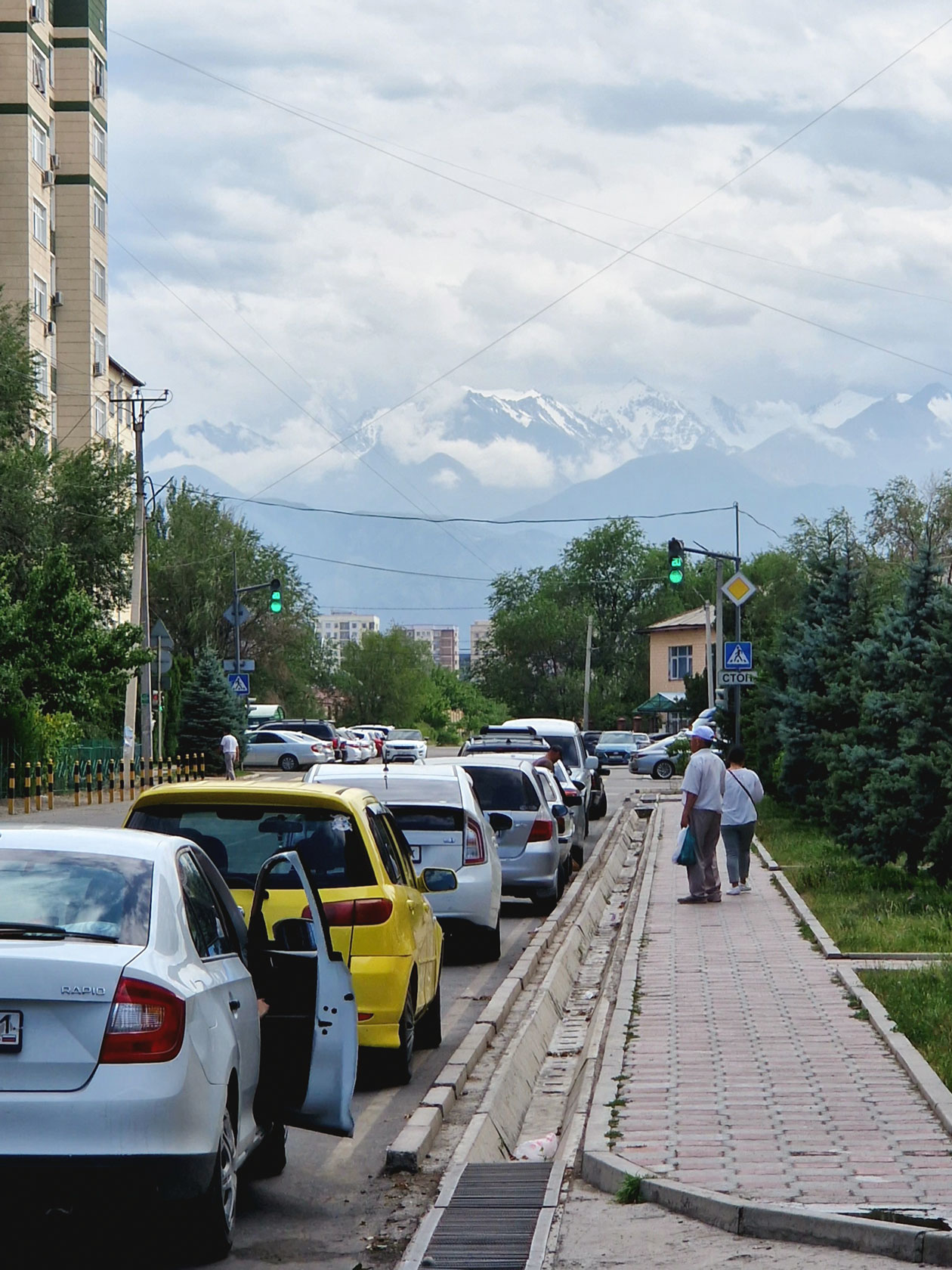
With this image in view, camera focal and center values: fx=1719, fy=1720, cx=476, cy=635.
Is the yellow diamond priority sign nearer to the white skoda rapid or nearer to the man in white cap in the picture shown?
the man in white cap

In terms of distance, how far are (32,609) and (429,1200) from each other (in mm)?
35094

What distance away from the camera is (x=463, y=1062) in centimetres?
951

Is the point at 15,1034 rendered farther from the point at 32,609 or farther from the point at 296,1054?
the point at 32,609

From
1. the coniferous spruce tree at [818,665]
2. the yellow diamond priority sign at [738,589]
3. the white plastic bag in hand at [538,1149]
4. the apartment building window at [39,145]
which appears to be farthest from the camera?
the apartment building window at [39,145]

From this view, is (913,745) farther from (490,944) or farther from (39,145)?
(39,145)

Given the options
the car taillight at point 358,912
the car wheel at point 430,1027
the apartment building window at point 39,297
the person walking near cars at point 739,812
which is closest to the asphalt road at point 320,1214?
the car wheel at point 430,1027

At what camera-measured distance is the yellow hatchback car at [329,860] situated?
28.6ft

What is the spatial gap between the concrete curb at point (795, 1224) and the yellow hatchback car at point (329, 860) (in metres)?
2.68

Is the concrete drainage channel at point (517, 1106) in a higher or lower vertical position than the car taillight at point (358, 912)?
lower

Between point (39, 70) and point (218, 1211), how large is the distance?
191 ft

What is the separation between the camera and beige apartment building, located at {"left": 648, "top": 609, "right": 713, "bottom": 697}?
122m

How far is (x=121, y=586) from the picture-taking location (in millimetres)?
55156

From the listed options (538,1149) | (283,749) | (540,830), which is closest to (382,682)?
(283,749)

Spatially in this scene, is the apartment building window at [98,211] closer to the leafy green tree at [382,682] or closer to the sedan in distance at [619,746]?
the sedan in distance at [619,746]
